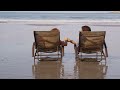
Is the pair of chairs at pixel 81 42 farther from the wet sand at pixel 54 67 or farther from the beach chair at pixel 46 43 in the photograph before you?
the wet sand at pixel 54 67

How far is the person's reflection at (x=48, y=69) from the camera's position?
17.1ft

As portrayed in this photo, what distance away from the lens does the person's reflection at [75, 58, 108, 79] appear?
A: 5.23m

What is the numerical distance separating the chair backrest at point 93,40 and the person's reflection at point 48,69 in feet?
2.25

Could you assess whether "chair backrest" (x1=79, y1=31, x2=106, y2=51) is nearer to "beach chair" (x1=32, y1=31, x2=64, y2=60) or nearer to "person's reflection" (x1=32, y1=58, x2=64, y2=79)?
"beach chair" (x1=32, y1=31, x2=64, y2=60)

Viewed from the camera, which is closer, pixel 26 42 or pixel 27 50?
pixel 27 50

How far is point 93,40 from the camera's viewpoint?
21.3 ft

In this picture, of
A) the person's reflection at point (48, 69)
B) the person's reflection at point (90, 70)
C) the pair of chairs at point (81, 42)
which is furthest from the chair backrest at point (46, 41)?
the person's reflection at point (90, 70)

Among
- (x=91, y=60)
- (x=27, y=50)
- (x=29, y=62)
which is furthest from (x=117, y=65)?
(x=27, y=50)

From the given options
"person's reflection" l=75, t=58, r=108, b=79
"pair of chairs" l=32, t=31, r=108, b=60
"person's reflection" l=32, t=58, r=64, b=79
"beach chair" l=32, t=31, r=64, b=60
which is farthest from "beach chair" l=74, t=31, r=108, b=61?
"person's reflection" l=32, t=58, r=64, b=79

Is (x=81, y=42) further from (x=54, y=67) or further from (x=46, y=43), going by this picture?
(x=54, y=67)
